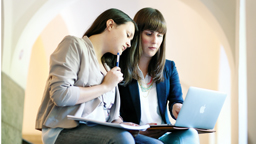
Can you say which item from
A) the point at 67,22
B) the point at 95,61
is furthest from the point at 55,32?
the point at 95,61

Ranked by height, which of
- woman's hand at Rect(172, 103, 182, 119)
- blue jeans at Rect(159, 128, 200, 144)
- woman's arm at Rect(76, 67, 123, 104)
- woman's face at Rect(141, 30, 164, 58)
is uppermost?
woman's face at Rect(141, 30, 164, 58)

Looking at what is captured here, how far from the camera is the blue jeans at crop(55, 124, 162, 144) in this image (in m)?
1.57

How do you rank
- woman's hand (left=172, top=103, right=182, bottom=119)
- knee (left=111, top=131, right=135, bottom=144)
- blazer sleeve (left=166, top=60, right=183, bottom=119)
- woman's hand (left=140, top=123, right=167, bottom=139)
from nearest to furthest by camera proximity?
knee (left=111, top=131, right=135, bottom=144) < woman's hand (left=140, top=123, right=167, bottom=139) < woman's hand (left=172, top=103, right=182, bottom=119) < blazer sleeve (left=166, top=60, right=183, bottom=119)

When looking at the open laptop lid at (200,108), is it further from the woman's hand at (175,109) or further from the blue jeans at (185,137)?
the woman's hand at (175,109)

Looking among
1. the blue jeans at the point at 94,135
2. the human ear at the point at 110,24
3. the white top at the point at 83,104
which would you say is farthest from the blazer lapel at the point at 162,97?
the blue jeans at the point at 94,135

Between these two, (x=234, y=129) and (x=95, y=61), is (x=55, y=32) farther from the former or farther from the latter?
(x=95, y=61)

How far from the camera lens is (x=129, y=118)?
2.42 metres

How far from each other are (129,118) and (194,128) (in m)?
0.51

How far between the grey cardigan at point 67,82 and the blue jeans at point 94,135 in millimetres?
38

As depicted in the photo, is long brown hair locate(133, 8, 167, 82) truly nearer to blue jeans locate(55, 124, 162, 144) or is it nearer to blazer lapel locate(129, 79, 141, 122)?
blazer lapel locate(129, 79, 141, 122)

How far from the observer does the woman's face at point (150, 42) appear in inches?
96.7

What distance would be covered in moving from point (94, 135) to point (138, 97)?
2.78ft

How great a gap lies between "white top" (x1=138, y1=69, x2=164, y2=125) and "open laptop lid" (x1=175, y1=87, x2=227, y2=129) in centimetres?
37

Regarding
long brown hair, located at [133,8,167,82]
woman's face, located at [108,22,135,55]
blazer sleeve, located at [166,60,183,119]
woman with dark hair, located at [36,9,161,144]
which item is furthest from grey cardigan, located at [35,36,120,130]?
blazer sleeve, located at [166,60,183,119]
